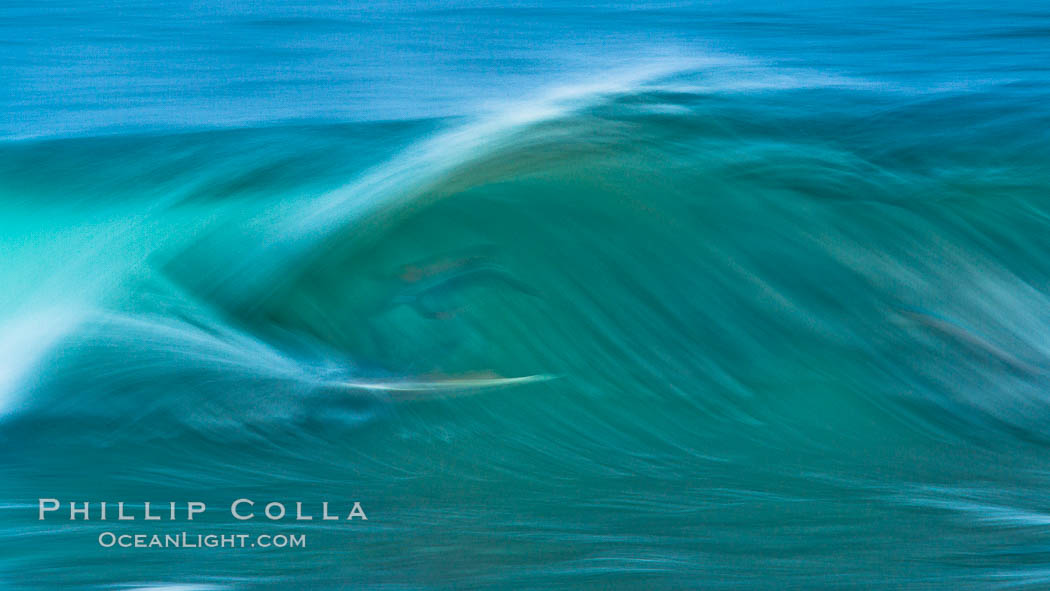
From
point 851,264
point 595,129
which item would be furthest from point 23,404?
point 851,264

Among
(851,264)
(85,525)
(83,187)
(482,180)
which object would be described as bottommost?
(85,525)

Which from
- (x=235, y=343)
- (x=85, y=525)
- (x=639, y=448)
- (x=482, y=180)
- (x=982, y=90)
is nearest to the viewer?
(x=85, y=525)

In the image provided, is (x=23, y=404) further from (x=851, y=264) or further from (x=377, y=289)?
(x=851, y=264)

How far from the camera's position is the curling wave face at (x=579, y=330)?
1.64 m

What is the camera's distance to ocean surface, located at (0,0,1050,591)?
64.1 inches

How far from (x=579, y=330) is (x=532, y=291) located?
13cm

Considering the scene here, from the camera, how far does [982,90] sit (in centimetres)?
232

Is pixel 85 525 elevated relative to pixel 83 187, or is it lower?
lower

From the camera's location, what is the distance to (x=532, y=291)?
1.99 meters

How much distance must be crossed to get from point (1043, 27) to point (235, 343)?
85.2 inches

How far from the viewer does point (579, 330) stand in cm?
196

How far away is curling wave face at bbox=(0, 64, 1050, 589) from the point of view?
5.37 ft

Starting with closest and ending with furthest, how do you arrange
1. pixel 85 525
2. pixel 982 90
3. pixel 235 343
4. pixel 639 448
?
pixel 85 525 < pixel 639 448 < pixel 235 343 < pixel 982 90

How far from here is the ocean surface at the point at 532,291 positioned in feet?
5.34
